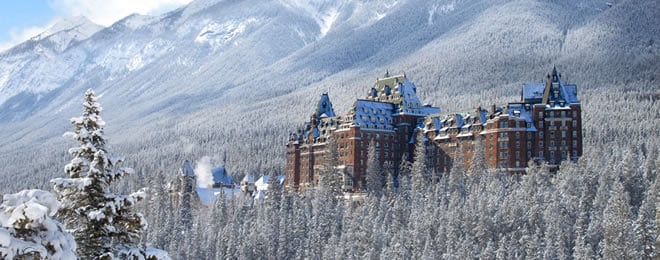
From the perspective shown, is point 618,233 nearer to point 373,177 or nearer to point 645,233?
point 645,233

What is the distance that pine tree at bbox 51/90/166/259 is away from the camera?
19812 millimetres

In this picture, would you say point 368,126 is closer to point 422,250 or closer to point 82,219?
point 422,250

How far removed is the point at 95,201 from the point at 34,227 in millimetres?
5352

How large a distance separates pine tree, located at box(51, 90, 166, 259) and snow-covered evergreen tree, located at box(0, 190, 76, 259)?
4.67m

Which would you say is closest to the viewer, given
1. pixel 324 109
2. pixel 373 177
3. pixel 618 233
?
pixel 618 233

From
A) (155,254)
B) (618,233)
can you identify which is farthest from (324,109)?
(155,254)

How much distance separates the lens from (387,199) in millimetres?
125688

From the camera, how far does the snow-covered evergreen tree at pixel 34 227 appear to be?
14.4 metres

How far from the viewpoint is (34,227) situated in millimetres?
14727

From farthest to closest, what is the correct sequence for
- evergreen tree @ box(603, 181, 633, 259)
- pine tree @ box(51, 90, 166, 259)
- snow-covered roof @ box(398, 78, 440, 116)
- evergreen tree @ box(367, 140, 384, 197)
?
snow-covered roof @ box(398, 78, 440, 116), evergreen tree @ box(367, 140, 384, 197), evergreen tree @ box(603, 181, 633, 259), pine tree @ box(51, 90, 166, 259)

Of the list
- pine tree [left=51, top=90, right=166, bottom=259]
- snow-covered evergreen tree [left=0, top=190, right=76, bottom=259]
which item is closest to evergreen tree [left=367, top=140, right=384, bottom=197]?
pine tree [left=51, top=90, right=166, bottom=259]

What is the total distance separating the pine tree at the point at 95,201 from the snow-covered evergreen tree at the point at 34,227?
4.67 m

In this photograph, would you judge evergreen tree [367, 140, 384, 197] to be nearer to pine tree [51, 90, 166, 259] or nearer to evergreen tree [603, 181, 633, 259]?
evergreen tree [603, 181, 633, 259]

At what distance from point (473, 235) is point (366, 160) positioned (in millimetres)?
40833
